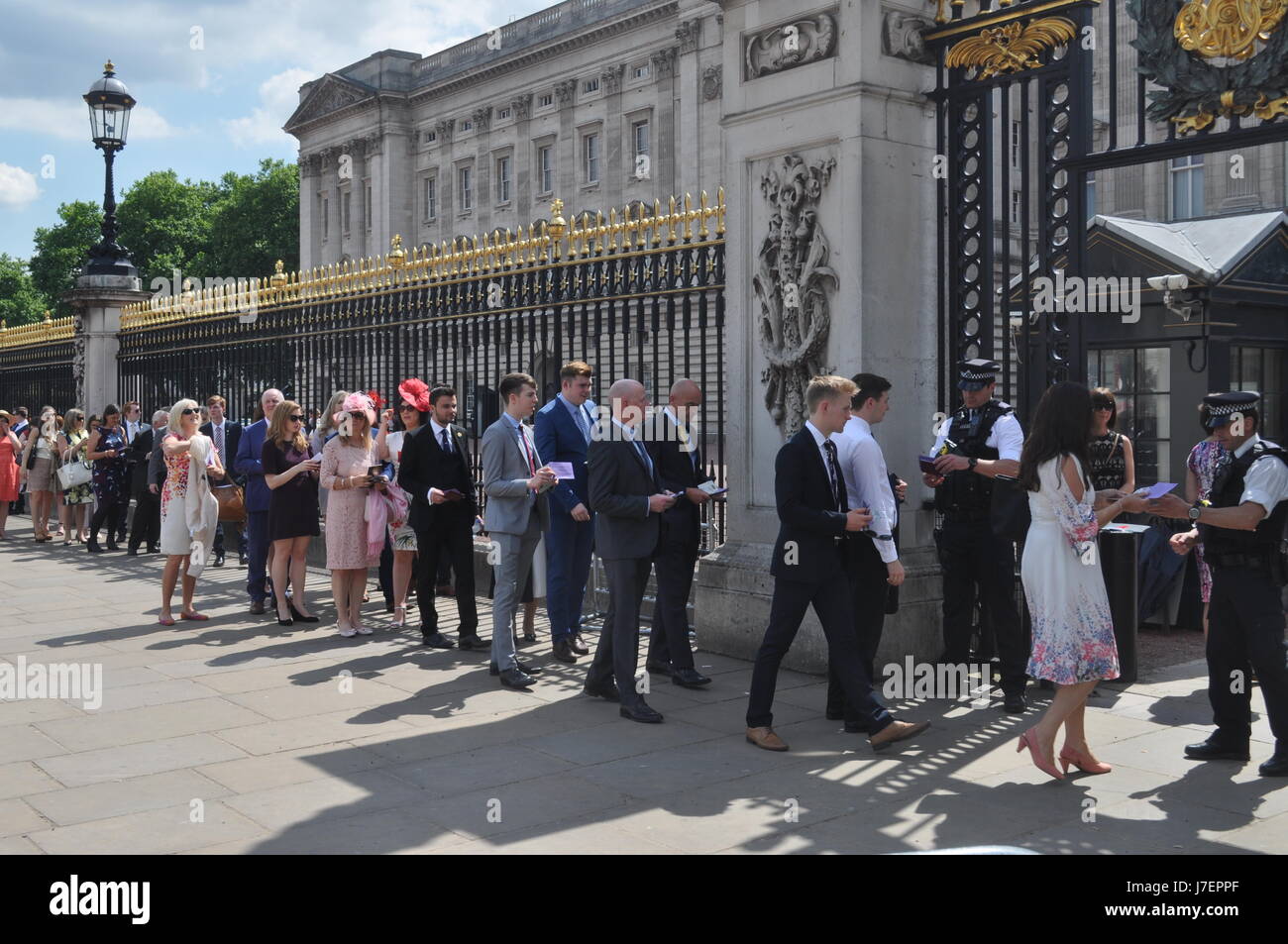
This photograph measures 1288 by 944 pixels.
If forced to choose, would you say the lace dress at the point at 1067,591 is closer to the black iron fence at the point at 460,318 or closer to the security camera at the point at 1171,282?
the black iron fence at the point at 460,318

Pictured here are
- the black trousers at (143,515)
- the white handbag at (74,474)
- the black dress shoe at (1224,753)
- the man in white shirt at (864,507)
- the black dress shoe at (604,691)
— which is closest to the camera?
the black dress shoe at (1224,753)

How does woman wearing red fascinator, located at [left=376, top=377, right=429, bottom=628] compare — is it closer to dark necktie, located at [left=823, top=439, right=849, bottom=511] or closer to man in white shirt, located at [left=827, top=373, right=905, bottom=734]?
man in white shirt, located at [left=827, top=373, right=905, bottom=734]

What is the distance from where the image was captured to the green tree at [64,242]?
74812 mm

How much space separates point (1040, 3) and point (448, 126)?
184 feet

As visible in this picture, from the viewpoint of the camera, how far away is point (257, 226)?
70.9 meters

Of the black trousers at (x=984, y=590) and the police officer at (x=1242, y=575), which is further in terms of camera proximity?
the black trousers at (x=984, y=590)

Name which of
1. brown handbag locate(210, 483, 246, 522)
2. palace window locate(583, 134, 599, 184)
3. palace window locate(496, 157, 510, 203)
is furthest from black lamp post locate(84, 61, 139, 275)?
palace window locate(496, 157, 510, 203)

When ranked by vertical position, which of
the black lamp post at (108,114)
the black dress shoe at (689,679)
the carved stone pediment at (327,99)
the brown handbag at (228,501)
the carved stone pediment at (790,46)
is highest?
the carved stone pediment at (327,99)

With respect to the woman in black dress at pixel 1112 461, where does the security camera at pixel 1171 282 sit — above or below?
above

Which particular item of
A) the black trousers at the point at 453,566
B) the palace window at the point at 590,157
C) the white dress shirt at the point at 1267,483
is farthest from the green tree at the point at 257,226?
the white dress shirt at the point at 1267,483

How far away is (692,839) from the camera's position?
15.7ft

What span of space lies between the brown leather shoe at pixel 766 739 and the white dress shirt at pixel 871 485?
1015 millimetres
